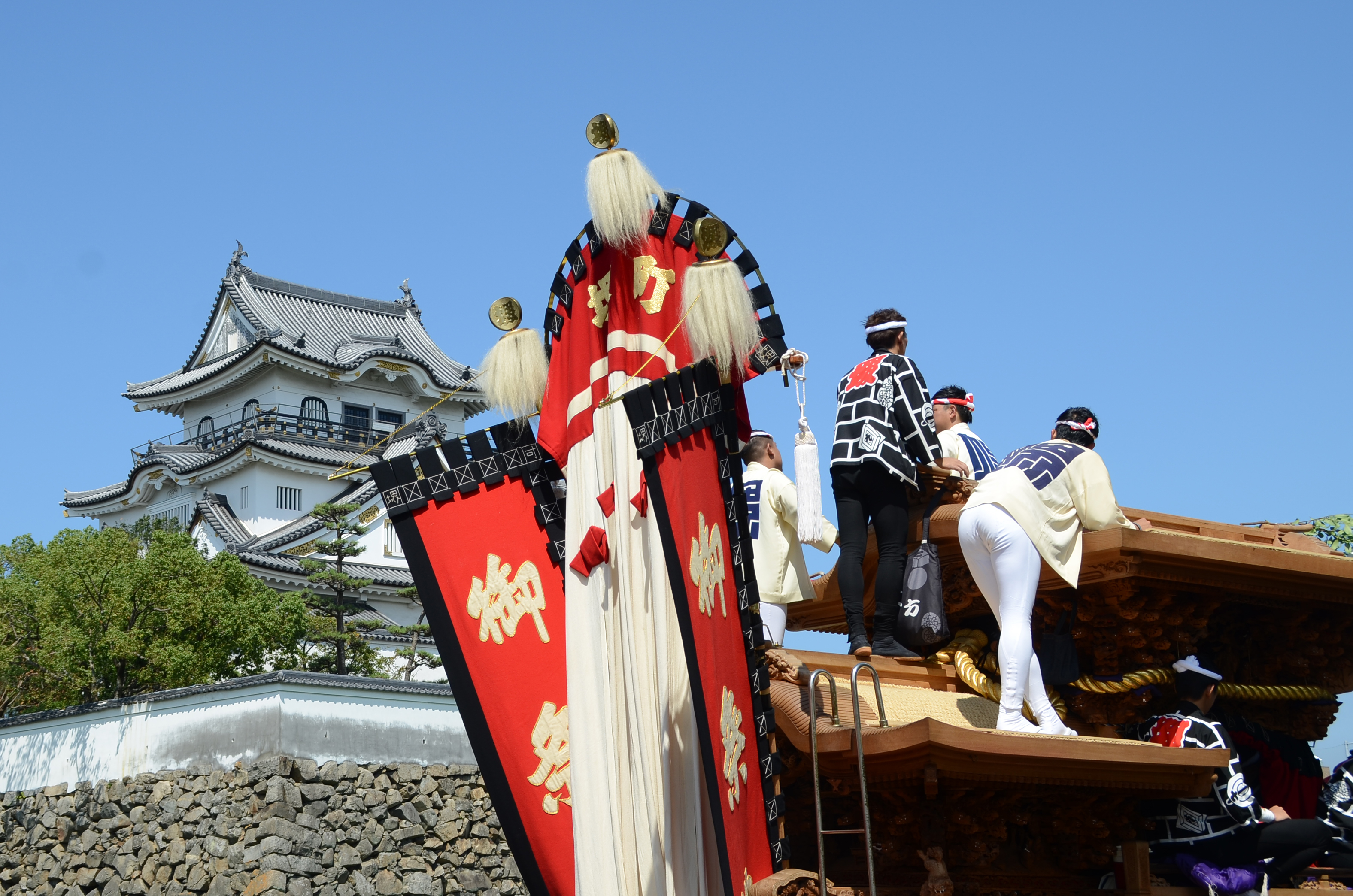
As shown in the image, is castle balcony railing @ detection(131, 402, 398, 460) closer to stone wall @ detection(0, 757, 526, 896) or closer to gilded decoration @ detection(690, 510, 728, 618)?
stone wall @ detection(0, 757, 526, 896)

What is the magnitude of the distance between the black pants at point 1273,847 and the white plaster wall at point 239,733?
1383 centimetres

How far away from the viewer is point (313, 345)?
4400 centimetres

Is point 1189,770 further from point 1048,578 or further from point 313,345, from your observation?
point 313,345

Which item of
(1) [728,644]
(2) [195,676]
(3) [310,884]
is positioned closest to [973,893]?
(1) [728,644]

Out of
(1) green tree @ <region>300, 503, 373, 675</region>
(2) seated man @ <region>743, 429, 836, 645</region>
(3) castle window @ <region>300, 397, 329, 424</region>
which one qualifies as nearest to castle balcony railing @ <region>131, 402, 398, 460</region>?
(3) castle window @ <region>300, 397, 329, 424</region>

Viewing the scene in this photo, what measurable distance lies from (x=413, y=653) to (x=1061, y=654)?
22689 mm

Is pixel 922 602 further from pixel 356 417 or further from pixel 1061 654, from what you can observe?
pixel 356 417

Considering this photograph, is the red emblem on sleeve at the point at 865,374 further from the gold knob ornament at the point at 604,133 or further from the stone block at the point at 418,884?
the stone block at the point at 418,884

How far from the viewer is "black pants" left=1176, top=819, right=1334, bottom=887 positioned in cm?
584

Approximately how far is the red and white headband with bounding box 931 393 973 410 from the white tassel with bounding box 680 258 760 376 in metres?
2.31

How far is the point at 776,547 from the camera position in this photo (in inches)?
285

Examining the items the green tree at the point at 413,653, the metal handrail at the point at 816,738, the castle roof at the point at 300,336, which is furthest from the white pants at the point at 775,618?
the castle roof at the point at 300,336

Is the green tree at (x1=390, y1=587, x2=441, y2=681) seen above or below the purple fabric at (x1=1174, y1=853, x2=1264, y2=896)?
above

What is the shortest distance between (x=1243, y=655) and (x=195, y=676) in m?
17.8
